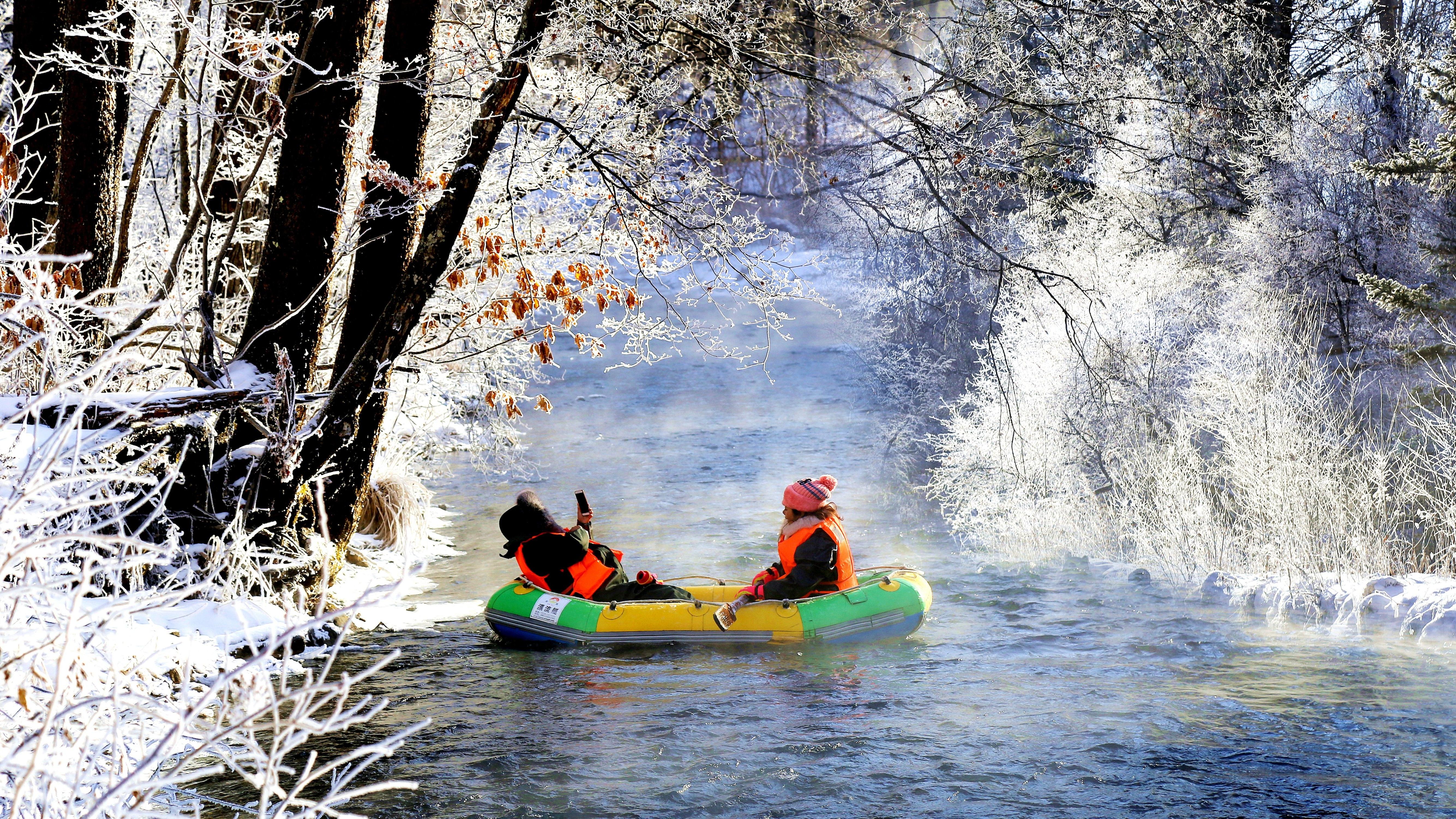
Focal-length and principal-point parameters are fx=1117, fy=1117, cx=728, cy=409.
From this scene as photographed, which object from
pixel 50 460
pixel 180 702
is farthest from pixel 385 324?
pixel 50 460

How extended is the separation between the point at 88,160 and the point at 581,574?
423cm

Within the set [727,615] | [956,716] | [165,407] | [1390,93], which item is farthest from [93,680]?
[1390,93]

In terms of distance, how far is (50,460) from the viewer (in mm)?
2414

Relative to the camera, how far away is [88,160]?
22.6 ft

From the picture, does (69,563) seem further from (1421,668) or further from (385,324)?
(1421,668)

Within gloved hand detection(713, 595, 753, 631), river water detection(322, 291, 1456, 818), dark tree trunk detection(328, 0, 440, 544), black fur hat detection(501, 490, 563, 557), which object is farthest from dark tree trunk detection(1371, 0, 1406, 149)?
dark tree trunk detection(328, 0, 440, 544)

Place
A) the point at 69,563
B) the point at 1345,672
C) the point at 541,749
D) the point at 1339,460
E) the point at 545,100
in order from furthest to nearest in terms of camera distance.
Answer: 1. the point at 1339,460
2. the point at 545,100
3. the point at 1345,672
4. the point at 541,749
5. the point at 69,563

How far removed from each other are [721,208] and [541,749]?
412 centimetres

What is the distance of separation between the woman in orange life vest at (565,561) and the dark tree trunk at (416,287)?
1760 mm

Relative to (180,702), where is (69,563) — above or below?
above

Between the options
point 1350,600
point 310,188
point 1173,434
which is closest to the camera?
point 310,188

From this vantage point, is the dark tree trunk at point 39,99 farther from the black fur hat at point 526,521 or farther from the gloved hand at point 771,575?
the gloved hand at point 771,575

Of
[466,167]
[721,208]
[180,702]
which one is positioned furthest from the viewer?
[721,208]

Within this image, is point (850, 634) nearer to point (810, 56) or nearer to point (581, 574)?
point (581, 574)
